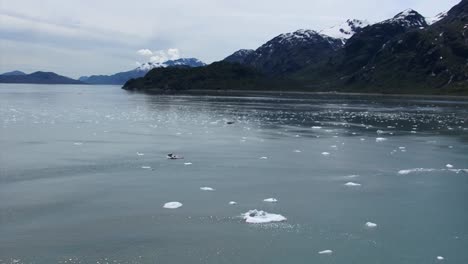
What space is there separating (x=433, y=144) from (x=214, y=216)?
25.9 metres

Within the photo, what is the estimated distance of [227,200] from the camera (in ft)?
65.3

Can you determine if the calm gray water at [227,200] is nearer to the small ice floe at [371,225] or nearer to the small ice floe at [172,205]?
the small ice floe at [371,225]

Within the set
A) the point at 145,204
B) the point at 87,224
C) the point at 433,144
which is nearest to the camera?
the point at 87,224

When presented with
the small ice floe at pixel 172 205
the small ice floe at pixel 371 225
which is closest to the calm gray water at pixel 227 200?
the small ice floe at pixel 371 225

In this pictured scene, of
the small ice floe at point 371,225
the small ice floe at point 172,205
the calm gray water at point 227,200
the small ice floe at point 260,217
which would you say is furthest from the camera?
the small ice floe at point 172,205

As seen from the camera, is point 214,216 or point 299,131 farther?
point 299,131

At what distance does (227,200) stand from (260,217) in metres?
2.76

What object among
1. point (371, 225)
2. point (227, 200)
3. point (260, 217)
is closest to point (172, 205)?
point (227, 200)

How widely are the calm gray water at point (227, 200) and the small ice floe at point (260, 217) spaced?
1.00ft

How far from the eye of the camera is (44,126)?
1817 inches

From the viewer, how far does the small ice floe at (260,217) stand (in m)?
17.1

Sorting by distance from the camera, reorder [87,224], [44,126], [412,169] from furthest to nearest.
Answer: [44,126]
[412,169]
[87,224]

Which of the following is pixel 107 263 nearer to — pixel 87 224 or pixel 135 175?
pixel 87 224

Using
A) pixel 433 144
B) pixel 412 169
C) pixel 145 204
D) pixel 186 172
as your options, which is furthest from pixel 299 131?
pixel 145 204
